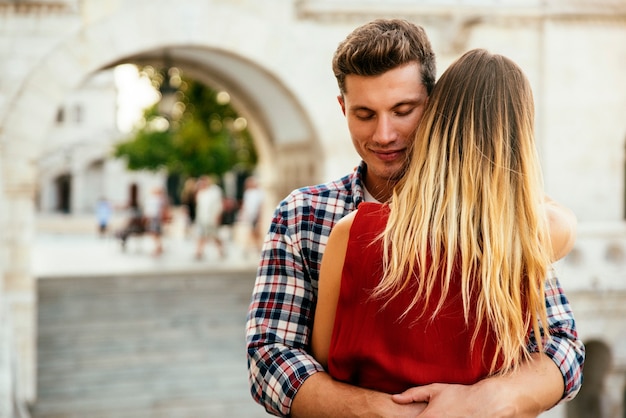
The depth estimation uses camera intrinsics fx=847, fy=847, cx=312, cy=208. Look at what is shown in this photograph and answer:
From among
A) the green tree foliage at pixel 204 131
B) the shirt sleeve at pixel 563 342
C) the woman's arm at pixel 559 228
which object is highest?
the green tree foliage at pixel 204 131

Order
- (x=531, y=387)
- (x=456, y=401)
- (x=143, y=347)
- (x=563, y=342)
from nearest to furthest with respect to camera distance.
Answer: (x=456, y=401), (x=531, y=387), (x=563, y=342), (x=143, y=347)

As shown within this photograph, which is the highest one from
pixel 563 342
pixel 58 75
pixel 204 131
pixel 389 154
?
pixel 204 131

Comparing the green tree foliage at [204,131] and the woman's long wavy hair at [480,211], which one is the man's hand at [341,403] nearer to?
the woman's long wavy hair at [480,211]

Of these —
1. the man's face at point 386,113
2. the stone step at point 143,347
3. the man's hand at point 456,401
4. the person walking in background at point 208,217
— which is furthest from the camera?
the person walking in background at point 208,217

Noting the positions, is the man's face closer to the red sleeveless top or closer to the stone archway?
the red sleeveless top

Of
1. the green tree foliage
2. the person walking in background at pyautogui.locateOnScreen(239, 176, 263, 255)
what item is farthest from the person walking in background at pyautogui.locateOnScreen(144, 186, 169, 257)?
the person walking in background at pyautogui.locateOnScreen(239, 176, 263, 255)

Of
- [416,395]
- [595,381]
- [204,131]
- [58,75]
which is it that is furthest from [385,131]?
[204,131]

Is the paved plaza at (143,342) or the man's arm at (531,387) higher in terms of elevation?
the man's arm at (531,387)

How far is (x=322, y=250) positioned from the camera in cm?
200

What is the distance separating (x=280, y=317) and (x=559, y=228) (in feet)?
2.14

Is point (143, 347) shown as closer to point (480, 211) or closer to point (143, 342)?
point (143, 342)

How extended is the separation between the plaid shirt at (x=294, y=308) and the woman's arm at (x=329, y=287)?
38 millimetres

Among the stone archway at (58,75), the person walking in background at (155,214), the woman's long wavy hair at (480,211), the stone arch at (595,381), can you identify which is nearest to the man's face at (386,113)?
the woman's long wavy hair at (480,211)

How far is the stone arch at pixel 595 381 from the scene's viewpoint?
11.7 m
